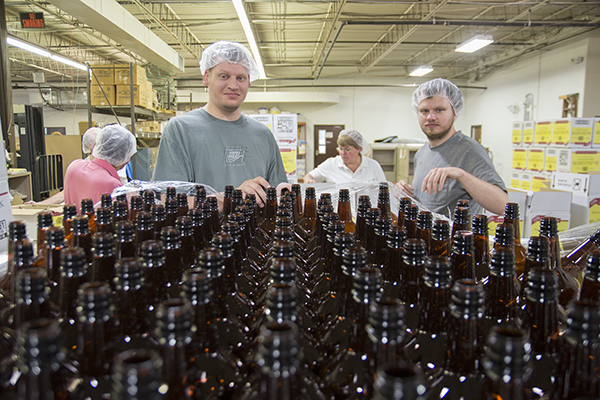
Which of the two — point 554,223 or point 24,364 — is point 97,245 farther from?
point 554,223

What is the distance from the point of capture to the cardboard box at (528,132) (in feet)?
23.9

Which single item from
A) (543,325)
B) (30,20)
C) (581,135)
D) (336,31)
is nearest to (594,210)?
(581,135)

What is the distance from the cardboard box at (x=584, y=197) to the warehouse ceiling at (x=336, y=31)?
2329 mm

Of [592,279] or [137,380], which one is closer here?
[137,380]

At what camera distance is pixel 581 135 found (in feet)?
20.4

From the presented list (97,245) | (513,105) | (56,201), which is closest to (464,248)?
(97,245)

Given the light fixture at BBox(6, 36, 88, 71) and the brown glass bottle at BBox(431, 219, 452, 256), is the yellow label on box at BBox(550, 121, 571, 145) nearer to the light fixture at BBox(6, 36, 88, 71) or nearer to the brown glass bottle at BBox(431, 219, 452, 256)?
the brown glass bottle at BBox(431, 219, 452, 256)

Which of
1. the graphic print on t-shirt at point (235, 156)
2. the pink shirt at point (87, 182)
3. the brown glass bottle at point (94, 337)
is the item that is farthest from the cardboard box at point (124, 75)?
the brown glass bottle at point (94, 337)

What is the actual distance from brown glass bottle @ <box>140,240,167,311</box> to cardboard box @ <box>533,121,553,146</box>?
7487mm

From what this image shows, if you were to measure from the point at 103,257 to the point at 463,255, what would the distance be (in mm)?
811

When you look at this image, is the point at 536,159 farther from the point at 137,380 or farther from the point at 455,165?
the point at 137,380

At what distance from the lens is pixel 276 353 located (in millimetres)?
408

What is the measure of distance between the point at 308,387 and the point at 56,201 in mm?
5050

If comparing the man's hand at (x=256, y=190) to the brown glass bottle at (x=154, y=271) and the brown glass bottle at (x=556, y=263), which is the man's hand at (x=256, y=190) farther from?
the brown glass bottle at (x=556, y=263)
